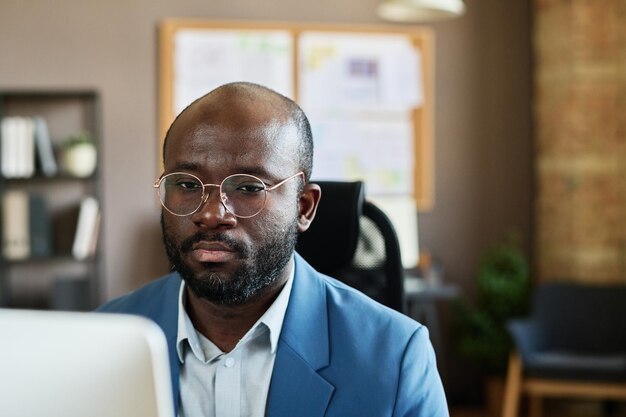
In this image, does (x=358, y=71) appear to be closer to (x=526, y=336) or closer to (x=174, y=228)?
(x=526, y=336)

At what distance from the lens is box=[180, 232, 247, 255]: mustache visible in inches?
47.4

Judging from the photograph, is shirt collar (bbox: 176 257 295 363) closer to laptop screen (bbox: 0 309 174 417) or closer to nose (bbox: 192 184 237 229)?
nose (bbox: 192 184 237 229)

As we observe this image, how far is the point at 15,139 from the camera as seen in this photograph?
186 inches

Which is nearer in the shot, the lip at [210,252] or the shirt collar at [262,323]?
the lip at [210,252]

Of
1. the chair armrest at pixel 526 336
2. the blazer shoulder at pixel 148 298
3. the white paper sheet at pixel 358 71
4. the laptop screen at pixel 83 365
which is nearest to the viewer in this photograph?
the laptop screen at pixel 83 365

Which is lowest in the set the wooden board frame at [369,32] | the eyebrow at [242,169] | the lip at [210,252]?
the lip at [210,252]

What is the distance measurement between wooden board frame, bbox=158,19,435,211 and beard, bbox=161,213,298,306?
3.77 metres

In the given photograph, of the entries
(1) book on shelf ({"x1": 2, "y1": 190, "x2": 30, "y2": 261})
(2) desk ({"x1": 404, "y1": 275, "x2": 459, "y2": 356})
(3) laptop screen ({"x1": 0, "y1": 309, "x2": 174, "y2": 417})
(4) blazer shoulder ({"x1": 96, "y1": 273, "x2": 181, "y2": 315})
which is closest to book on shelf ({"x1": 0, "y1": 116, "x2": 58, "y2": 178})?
(1) book on shelf ({"x1": 2, "y1": 190, "x2": 30, "y2": 261})

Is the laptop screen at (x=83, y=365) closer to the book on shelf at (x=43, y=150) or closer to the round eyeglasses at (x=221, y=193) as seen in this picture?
the round eyeglasses at (x=221, y=193)

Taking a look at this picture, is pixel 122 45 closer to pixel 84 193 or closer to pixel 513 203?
pixel 84 193

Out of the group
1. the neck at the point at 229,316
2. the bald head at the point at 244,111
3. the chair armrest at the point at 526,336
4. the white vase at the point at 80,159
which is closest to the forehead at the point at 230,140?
the bald head at the point at 244,111

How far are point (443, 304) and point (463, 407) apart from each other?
1.92 ft

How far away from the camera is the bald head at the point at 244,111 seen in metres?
1.24

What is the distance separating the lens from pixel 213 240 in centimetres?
121
